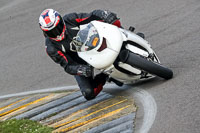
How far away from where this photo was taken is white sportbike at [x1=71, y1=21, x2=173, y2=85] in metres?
5.64

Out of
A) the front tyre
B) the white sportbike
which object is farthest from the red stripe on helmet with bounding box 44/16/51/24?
the front tyre

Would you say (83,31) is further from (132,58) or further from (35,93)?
(35,93)

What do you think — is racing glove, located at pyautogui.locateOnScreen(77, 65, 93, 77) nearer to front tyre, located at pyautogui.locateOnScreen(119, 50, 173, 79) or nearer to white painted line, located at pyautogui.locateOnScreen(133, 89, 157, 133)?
front tyre, located at pyautogui.locateOnScreen(119, 50, 173, 79)

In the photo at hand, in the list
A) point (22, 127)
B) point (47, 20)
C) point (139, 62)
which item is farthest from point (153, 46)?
point (22, 127)

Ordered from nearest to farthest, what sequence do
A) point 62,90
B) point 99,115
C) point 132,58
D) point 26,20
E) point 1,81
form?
1. point 132,58
2. point 99,115
3. point 62,90
4. point 1,81
5. point 26,20

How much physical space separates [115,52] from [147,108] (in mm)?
885

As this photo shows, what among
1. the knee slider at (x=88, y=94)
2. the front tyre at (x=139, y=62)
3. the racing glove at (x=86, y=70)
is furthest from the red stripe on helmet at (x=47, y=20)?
the knee slider at (x=88, y=94)

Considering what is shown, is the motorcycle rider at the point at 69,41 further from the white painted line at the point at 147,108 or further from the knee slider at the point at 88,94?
the white painted line at the point at 147,108

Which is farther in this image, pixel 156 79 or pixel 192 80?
pixel 156 79

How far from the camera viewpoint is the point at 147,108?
5.69 metres

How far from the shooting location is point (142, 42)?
19.9ft

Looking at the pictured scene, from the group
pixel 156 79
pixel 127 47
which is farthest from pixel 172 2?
pixel 127 47

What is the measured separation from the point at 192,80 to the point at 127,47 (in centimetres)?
103

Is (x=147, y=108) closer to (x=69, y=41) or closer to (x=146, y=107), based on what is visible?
(x=146, y=107)
